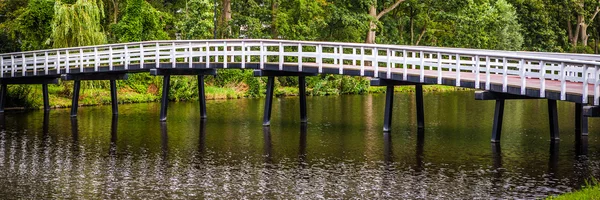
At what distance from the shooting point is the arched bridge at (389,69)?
1193 inches

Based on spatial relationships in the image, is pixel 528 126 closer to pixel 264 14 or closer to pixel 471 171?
pixel 471 171

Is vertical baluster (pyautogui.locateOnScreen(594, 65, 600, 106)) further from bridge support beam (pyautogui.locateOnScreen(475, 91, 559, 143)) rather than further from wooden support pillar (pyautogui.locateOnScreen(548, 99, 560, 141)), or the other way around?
wooden support pillar (pyautogui.locateOnScreen(548, 99, 560, 141))

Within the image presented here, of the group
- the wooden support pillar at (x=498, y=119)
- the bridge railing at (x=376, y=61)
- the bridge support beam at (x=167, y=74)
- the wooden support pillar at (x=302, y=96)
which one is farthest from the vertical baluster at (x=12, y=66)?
the wooden support pillar at (x=498, y=119)

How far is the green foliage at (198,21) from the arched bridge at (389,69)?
8.85m

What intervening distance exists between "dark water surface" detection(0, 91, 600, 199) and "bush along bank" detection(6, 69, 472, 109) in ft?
14.0

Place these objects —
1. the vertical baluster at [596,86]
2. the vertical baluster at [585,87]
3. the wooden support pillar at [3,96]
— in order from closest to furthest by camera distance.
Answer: the vertical baluster at [596,86], the vertical baluster at [585,87], the wooden support pillar at [3,96]

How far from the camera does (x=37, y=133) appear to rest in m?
40.0

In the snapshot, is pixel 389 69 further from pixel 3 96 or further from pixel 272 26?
pixel 272 26

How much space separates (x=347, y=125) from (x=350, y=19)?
1147 inches

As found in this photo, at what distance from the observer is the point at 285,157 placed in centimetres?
3231

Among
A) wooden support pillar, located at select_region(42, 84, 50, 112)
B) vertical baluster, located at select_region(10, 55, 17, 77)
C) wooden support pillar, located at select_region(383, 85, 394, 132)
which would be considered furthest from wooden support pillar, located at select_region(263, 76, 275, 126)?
vertical baluster, located at select_region(10, 55, 17, 77)

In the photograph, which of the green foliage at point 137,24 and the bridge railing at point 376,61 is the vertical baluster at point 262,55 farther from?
the green foliage at point 137,24

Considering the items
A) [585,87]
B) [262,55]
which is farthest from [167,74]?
[585,87]

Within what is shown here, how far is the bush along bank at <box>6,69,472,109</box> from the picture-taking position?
55.1 metres
